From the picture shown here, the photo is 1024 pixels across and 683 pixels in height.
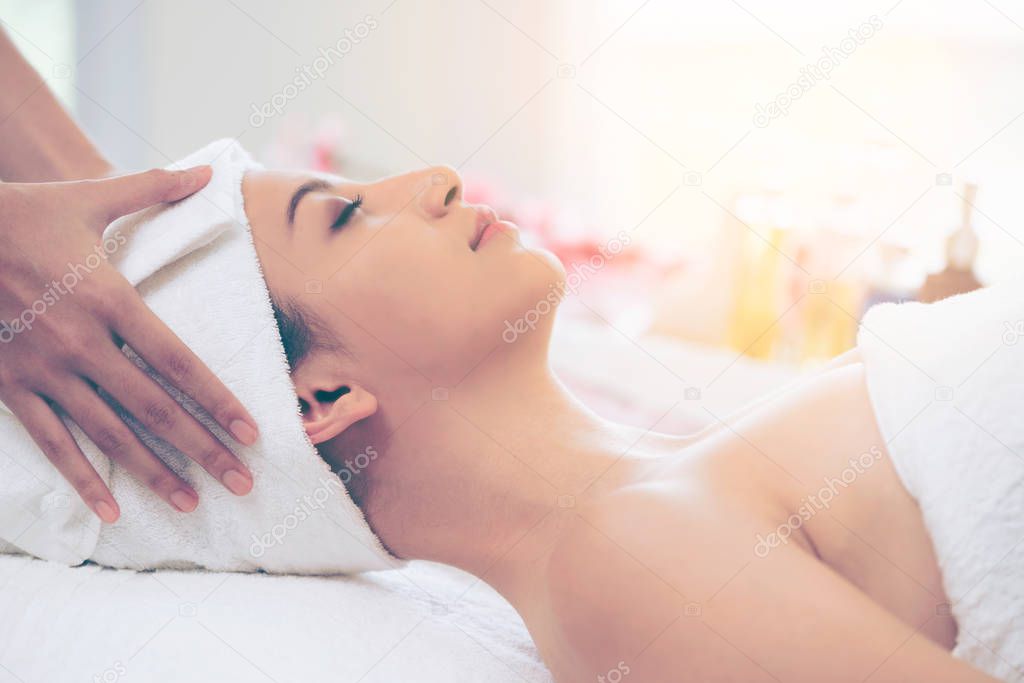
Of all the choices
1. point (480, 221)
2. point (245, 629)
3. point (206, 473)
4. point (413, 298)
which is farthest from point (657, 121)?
point (245, 629)

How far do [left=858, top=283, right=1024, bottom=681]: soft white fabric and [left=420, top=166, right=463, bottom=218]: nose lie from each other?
507mm

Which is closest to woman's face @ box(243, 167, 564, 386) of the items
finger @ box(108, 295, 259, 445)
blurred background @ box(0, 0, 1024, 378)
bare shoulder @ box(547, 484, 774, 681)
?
finger @ box(108, 295, 259, 445)

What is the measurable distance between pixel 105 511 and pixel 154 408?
137 millimetres

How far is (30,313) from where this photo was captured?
0.86 meters

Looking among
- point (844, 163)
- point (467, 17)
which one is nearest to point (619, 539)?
point (844, 163)

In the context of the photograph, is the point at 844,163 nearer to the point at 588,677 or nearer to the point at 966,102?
the point at 966,102

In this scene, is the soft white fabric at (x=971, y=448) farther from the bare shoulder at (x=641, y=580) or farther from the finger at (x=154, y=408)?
the finger at (x=154, y=408)

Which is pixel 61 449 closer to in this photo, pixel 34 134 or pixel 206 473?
pixel 206 473

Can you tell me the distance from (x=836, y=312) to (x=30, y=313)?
167 centimetres

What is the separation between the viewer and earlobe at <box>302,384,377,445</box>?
0.92 metres

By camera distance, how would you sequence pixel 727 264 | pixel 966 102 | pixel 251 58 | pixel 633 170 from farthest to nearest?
pixel 251 58 → pixel 633 170 → pixel 727 264 → pixel 966 102

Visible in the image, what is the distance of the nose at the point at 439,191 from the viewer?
101cm

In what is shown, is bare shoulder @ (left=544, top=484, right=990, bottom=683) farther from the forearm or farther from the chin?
the forearm

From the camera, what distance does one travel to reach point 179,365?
2.88 ft
